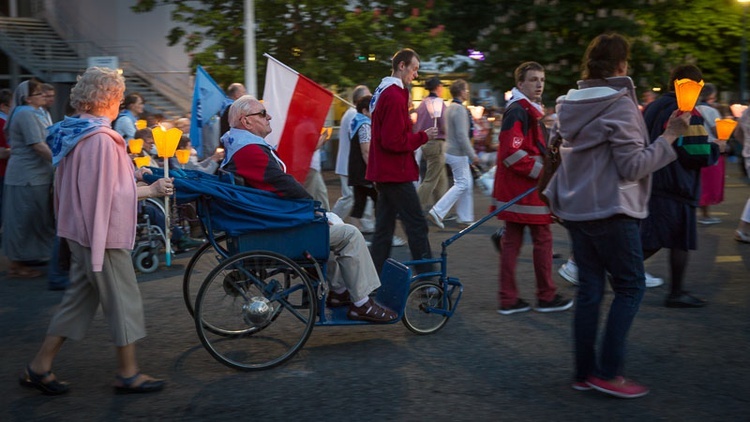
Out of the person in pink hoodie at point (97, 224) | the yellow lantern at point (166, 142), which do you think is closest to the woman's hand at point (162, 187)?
the person in pink hoodie at point (97, 224)

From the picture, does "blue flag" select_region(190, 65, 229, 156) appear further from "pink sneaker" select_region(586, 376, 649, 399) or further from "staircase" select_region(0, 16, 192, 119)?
"staircase" select_region(0, 16, 192, 119)

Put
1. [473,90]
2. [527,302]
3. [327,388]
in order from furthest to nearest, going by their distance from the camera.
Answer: [473,90] → [527,302] → [327,388]

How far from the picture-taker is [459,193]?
443 inches

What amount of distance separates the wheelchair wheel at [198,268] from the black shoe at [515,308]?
2.10 meters

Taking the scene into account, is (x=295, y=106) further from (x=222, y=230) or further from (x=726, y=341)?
(x=726, y=341)

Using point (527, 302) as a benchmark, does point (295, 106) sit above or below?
above

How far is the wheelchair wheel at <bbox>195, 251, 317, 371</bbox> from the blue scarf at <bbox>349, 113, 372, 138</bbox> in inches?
157

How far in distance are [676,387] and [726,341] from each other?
112 centimetres

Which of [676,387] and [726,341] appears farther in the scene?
[726,341]

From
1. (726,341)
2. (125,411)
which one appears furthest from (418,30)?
(125,411)

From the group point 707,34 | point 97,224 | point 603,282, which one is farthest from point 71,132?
point 707,34

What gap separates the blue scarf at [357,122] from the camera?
954 centimetres

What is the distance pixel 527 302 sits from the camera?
270 inches

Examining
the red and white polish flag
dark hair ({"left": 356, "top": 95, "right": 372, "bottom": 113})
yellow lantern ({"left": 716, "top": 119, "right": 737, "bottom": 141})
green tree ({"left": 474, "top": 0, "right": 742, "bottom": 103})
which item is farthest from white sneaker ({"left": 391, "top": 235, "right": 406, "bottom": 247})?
green tree ({"left": 474, "top": 0, "right": 742, "bottom": 103})
